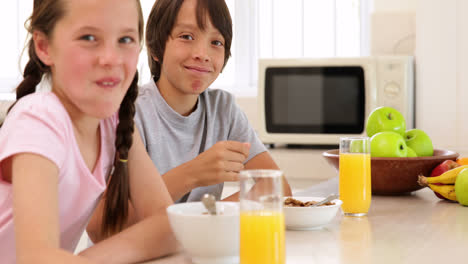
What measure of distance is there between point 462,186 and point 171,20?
2.38 feet

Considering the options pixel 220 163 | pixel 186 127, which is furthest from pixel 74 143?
pixel 186 127

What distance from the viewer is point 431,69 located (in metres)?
2.40

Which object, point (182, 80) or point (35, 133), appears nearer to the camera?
point (35, 133)

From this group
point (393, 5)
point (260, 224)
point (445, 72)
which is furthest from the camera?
point (393, 5)

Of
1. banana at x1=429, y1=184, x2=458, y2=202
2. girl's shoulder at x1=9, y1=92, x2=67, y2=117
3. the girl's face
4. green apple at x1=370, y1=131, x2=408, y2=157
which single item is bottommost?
banana at x1=429, y1=184, x2=458, y2=202

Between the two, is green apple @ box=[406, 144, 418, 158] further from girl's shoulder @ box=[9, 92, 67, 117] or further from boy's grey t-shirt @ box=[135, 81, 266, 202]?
girl's shoulder @ box=[9, 92, 67, 117]

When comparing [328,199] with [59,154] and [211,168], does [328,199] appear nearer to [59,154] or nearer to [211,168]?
[211,168]

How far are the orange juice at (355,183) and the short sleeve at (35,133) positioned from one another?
0.55m

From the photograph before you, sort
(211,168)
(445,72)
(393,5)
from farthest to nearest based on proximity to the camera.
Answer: (393,5) → (445,72) → (211,168)

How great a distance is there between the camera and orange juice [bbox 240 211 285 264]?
2.22ft

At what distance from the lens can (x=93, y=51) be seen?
0.79m

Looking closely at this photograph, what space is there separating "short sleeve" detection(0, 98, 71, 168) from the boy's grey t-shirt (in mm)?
544

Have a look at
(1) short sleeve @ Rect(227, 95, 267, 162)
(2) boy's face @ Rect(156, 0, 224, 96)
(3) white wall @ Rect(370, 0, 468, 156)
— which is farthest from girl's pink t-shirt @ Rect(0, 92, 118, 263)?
(3) white wall @ Rect(370, 0, 468, 156)

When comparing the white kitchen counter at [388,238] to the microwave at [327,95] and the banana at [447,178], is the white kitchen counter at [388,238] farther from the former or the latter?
the microwave at [327,95]
